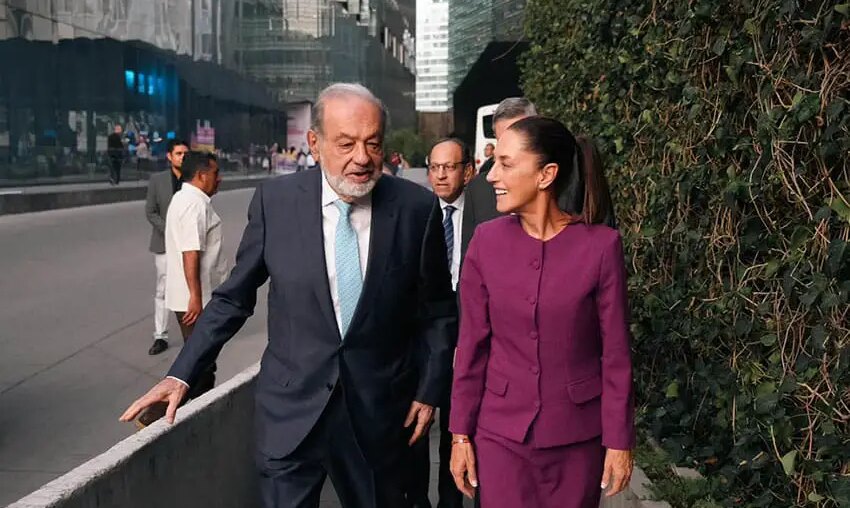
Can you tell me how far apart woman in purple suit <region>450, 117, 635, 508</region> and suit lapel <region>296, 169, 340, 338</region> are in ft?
1.55

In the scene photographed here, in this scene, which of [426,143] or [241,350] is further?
[426,143]

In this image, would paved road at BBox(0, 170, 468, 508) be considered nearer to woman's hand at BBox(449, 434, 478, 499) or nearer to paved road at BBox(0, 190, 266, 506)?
paved road at BBox(0, 190, 266, 506)

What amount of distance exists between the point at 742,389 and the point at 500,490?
1360 millimetres

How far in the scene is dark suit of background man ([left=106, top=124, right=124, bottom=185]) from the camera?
3006 centimetres

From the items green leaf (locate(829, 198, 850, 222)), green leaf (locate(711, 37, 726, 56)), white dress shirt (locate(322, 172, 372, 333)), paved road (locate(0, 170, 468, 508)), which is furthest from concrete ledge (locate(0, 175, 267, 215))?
green leaf (locate(829, 198, 850, 222))

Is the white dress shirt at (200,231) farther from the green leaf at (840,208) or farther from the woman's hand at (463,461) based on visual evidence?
the green leaf at (840,208)

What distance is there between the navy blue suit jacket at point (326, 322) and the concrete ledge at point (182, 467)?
1.24 ft

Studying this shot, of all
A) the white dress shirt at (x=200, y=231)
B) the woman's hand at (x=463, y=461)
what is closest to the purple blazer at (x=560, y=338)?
the woman's hand at (x=463, y=461)

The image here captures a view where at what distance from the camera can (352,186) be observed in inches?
119

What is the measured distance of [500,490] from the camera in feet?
9.08

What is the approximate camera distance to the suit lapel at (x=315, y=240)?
3021 mm

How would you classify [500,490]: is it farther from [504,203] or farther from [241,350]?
[241,350]

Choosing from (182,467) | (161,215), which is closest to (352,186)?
(182,467)

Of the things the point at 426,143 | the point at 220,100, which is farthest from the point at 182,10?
the point at 426,143
